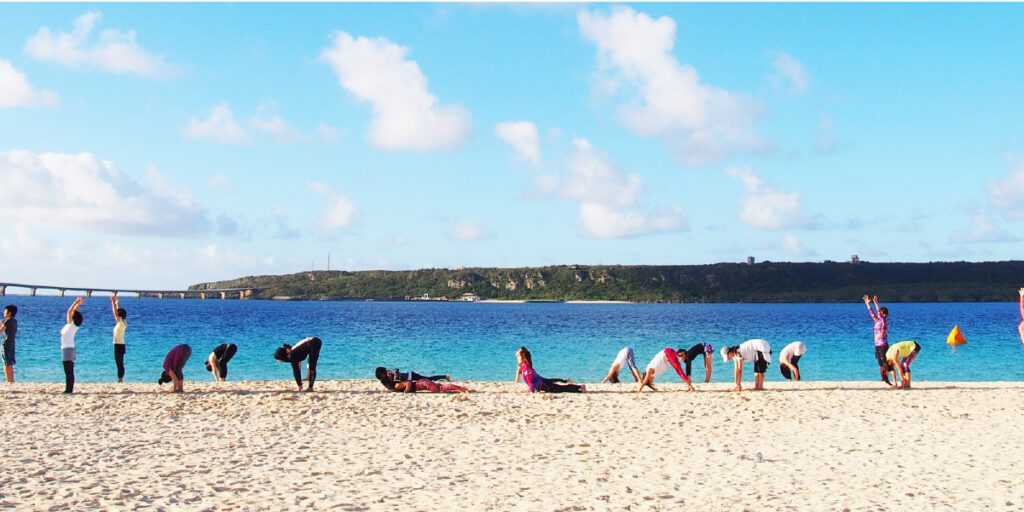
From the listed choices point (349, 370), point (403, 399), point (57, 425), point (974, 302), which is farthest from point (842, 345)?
point (974, 302)

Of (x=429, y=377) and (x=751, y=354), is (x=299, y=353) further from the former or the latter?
(x=751, y=354)

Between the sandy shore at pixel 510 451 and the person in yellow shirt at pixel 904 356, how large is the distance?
1802 mm

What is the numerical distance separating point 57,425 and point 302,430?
4.10 m

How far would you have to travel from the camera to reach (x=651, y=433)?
468 inches

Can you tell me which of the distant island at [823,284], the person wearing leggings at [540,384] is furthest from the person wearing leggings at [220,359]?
the distant island at [823,284]

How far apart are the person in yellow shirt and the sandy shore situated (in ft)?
5.91

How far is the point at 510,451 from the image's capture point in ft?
34.3

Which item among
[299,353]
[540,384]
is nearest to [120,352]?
[299,353]

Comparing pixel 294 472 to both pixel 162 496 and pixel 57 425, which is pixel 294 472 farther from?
pixel 57 425

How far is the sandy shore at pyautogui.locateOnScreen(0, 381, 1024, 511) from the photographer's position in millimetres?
7832

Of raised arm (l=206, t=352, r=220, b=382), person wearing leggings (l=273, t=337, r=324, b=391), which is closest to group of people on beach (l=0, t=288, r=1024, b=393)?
person wearing leggings (l=273, t=337, r=324, b=391)

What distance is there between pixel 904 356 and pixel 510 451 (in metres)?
12.1

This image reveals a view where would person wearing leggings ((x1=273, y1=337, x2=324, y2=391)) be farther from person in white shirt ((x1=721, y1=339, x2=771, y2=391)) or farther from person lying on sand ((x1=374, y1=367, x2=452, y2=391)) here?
person in white shirt ((x1=721, y1=339, x2=771, y2=391))

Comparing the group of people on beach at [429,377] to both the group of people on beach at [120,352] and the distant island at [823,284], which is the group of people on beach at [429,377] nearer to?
the group of people on beach at [120,352]
